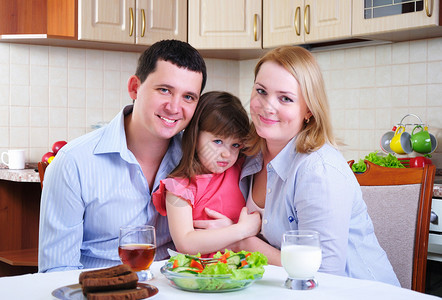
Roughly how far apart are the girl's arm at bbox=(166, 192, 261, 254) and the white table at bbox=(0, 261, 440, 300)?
394mm

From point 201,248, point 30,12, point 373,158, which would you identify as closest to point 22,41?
point 30,12

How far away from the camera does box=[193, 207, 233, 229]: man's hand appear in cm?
169

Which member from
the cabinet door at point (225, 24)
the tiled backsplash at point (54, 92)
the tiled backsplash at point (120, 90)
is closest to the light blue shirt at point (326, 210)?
the tiled backsplash at point (120, 90)

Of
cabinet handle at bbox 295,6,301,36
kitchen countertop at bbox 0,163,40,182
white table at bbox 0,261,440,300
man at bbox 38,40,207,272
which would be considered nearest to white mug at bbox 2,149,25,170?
kitchen countertop at bbox 0,163,40,182

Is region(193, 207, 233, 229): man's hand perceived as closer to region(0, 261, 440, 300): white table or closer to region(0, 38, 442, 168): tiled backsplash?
region(0, 261, 440, 300): white table

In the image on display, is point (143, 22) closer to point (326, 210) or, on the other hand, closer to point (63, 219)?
point (63, 219)

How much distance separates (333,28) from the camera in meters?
3.10

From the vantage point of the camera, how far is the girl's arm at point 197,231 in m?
1.56

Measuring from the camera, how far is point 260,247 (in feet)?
5.08

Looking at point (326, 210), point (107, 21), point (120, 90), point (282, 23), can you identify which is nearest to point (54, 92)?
point (120, 90)

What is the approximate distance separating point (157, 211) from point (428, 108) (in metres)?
1.90

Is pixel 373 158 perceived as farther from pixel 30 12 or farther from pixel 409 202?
pixel 30 12

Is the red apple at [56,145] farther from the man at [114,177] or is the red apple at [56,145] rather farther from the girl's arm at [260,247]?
the girl's arm at [260,247]

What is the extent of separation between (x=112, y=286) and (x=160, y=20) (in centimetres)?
278
